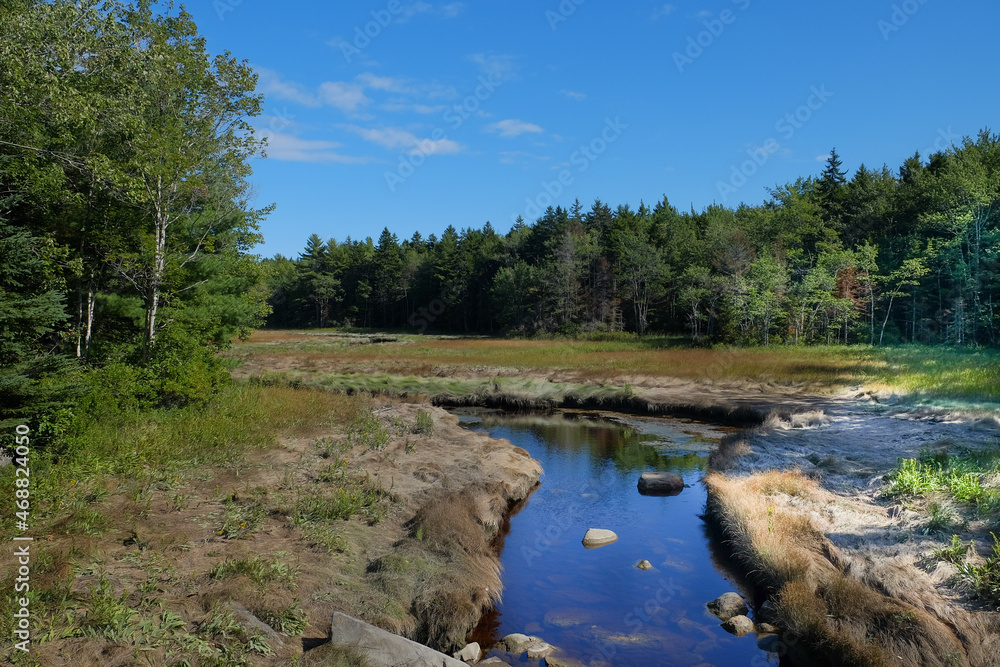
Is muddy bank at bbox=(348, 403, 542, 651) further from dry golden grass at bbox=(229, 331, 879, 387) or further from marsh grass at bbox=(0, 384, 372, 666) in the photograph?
dry golden grass at bbox=(229, 331, 879, 387)

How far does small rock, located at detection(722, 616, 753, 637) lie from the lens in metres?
8.14

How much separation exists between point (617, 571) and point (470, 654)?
147 inches

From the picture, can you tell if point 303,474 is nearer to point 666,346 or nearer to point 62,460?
point 62,460

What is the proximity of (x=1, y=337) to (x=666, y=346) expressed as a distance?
50.5m

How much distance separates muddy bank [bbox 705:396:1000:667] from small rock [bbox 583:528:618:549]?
84.7 inches

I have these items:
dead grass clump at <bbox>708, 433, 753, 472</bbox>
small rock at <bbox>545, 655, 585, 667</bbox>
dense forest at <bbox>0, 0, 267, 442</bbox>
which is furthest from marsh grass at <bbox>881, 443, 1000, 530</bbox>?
dense forest at <bbox>0, 0, 267, 442</bbox>

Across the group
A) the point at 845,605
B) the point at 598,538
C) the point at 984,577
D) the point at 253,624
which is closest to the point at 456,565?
the point at 253,624

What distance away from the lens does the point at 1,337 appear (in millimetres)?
9867

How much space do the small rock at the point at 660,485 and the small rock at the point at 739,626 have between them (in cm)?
629

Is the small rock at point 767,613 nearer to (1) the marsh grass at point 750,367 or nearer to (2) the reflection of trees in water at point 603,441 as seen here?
(2) the reflection of trees in water at point 603,441

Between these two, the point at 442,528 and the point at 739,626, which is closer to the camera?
the point at 739,626

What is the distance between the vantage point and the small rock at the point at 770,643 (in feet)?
25.1

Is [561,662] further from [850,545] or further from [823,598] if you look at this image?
[850,545]

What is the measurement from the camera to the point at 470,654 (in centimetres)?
738
